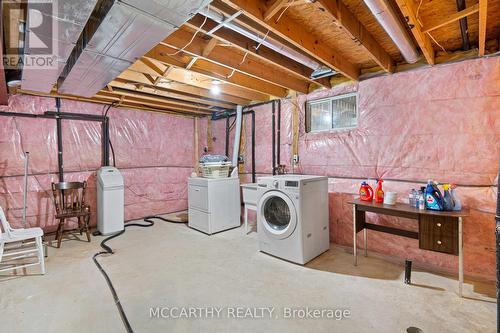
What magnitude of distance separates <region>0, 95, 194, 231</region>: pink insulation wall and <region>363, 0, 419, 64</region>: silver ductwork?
171 inches

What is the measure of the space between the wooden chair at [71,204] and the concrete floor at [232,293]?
0.51 m

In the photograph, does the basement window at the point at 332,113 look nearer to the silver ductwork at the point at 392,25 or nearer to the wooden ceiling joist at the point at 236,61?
the wooden ceiling joist at the point at 236,61

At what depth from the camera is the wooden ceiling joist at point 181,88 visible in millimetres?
2951

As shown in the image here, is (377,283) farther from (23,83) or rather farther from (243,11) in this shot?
(23,83)

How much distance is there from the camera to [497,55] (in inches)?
88.4

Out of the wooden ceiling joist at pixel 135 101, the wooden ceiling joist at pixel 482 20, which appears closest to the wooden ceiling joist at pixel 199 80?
the wooden ceiling joist at pixel 135 101

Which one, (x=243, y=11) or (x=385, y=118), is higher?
(x=243, y=11)

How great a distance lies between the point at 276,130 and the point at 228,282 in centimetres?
259

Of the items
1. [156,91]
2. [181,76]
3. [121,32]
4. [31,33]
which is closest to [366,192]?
[181,76]

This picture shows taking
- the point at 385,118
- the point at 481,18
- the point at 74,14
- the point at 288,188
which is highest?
the point at 481,18

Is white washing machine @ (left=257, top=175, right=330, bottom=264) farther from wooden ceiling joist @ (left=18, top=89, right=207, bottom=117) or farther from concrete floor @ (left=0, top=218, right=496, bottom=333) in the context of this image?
wooden ceiling joist @ (left=18, top=89, right=207, bottom=117)

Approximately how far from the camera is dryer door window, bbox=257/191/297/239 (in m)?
2.72

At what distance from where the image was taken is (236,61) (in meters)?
2.65

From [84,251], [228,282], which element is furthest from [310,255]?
[84,251]
